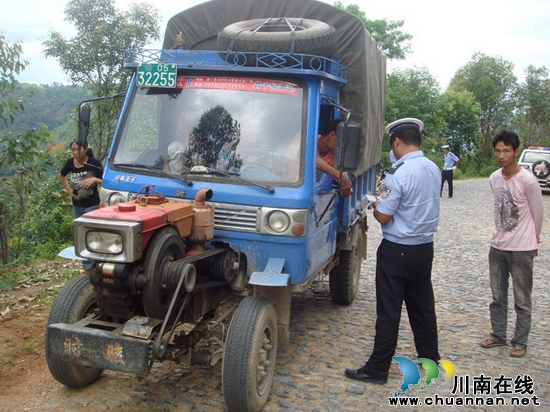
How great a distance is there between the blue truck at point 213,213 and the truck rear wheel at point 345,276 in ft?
3.83

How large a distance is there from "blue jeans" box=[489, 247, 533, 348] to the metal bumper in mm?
3377

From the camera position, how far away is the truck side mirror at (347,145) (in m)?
4.23

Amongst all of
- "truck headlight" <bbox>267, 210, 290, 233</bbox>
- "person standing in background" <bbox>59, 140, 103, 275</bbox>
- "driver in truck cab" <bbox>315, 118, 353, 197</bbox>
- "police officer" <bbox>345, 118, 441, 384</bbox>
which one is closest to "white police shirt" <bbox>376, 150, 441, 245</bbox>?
"police officer" <bbox>345, 118, 441, 384</bbox>

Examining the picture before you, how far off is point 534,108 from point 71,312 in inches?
1602

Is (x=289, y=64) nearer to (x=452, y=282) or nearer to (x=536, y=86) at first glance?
(x=452, y=282)

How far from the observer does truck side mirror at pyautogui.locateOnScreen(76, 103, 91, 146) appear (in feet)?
15.3

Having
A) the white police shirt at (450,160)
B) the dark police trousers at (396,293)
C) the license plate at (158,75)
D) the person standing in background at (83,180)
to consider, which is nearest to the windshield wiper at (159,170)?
the license plate at (158,75)

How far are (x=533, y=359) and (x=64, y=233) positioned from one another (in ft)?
27.7

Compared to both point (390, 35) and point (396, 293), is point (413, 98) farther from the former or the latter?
point (396, 293)

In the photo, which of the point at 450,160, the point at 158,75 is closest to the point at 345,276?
the point at 158,75

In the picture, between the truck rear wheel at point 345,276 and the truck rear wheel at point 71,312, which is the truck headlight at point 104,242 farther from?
the truck rear wheel at point 345,276

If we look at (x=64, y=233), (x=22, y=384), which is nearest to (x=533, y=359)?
(x=22, y=384)

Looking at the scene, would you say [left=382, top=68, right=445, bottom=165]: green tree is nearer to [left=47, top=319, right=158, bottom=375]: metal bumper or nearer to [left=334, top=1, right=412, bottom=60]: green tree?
[left=334, top=1, right=412, bottom=60]: green tree

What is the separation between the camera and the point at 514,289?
16.6 feet
